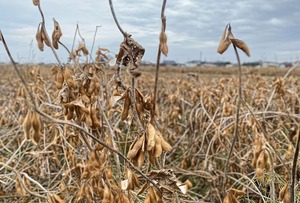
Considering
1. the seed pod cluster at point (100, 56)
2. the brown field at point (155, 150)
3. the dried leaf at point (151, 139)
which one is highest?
the seed pod cluster at point (100, 56)

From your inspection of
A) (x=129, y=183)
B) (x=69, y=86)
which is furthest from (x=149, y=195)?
(x=69, y=86)

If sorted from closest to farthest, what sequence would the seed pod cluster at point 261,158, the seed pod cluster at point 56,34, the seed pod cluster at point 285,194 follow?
the seed pod cluster at point 285,194, the seed pod cluster at point 56,34, the seed pod cluster at point 261,158

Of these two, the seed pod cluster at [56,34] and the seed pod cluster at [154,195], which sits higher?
the seed pod cluster at [56,34]

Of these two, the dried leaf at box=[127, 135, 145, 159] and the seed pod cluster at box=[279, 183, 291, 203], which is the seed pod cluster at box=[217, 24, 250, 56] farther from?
the seed pod cluster at box=[279, 183, 291, 203]

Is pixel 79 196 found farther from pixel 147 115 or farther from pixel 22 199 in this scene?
pixel 22 199

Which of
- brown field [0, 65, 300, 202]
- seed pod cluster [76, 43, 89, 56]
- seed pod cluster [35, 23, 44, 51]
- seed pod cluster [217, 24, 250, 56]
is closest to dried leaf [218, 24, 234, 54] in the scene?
seed pod cluster [217, 24, 250, 56]

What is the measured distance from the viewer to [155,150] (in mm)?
756

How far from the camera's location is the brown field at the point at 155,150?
1.05m

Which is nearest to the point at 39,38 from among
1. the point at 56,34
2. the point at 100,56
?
the point at 56,34

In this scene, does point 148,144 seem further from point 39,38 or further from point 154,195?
point 39,38

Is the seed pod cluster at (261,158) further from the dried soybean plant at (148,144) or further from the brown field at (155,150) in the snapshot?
the dried soybean plant at (148,144)

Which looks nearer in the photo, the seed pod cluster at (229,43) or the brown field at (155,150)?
the seed pod cluster at (229,43)

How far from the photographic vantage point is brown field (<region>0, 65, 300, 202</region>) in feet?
3.46

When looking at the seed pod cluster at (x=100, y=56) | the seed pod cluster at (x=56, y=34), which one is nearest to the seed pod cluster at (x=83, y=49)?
the seed pod cluster at (x=100, y=56)
